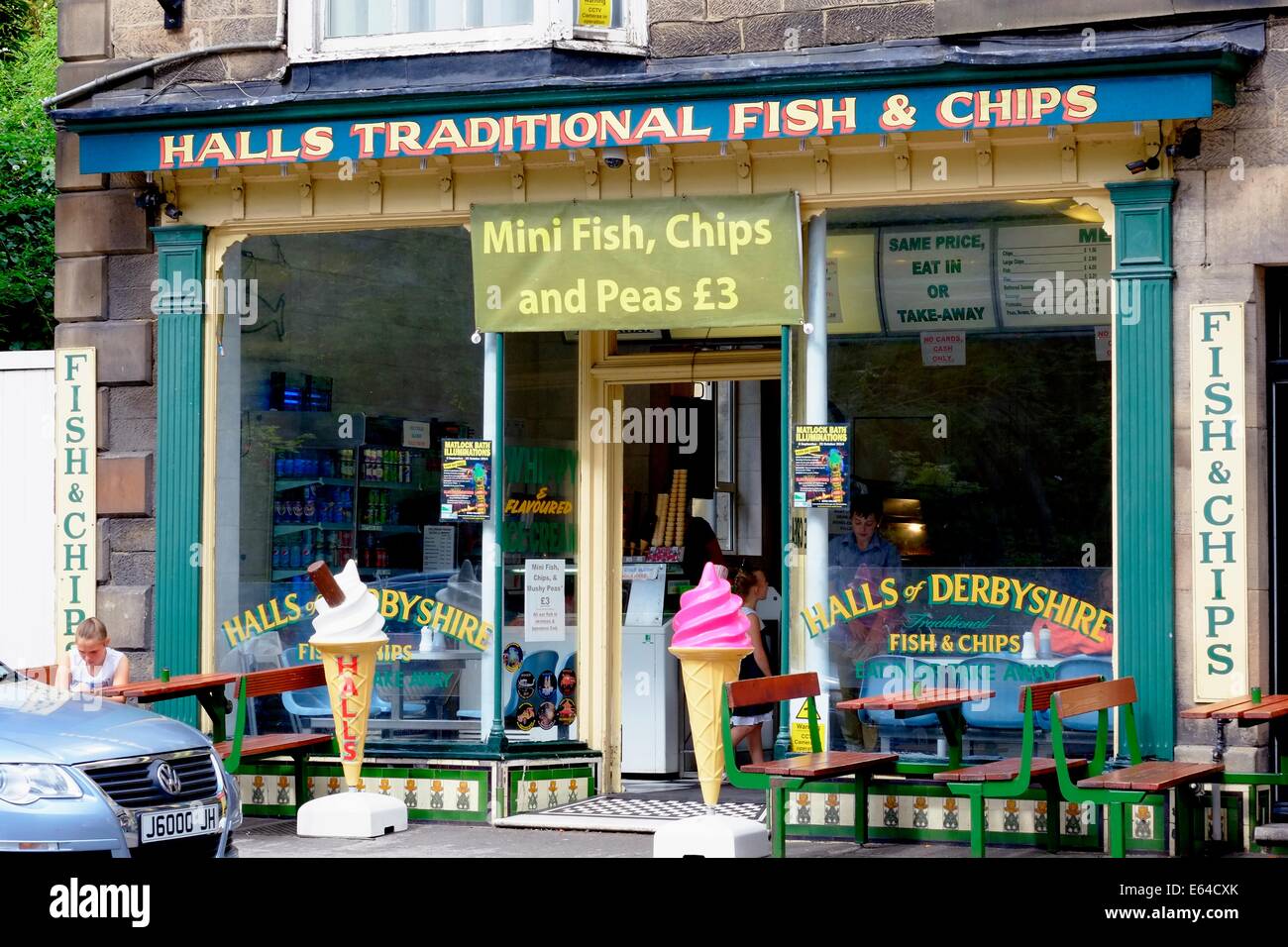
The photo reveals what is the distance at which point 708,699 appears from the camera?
10164 millimetres

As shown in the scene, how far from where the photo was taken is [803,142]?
10.9 m

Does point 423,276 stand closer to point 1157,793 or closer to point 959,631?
point 959,631

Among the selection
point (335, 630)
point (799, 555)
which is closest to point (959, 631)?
point (799, 555)

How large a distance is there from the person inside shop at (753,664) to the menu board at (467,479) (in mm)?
1706

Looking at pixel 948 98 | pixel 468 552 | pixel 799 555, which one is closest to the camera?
pixel 948 98

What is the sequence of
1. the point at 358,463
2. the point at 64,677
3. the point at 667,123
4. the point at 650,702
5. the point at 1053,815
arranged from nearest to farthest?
the point at 1053,815, the point at 667,123, the point at 64,677, the point at 358,463, the point at 650,702

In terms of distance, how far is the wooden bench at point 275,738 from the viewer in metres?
11.1

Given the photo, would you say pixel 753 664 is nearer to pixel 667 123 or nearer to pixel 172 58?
pixel 667 123

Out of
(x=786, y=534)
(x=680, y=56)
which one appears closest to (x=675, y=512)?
(x=786, y=534)

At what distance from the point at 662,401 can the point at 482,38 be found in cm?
264

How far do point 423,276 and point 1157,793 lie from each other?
17.8ft

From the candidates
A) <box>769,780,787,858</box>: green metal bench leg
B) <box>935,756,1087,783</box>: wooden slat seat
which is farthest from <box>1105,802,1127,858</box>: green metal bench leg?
<box>769,780,787,858</box>: green metal bench leg

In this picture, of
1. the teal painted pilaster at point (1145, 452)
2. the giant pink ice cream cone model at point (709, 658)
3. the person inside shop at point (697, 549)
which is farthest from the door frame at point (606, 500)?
the teal painted pilaster at point (1145, 452)

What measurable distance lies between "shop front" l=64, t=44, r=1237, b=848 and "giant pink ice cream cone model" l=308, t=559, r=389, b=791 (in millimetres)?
665
